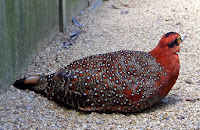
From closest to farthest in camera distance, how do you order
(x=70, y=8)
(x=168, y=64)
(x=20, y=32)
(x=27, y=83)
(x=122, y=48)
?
1. (x=168, y=64)
2. (x=27, y=83)
3. (x=20, y=32)
4. (x=122, y=48)
5. (x=70, y=8)

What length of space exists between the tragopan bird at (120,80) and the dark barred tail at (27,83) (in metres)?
0.36

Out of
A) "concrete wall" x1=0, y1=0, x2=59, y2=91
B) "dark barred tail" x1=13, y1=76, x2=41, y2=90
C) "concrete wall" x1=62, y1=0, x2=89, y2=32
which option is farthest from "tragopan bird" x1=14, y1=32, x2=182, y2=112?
"concrete wall" x1=62, y1=0, x2=89, y2=32

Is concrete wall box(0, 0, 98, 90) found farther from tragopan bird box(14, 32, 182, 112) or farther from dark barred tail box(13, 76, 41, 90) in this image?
tragopan bird box(14, 32, 182, 112)

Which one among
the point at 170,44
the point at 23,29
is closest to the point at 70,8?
the point at 23,29

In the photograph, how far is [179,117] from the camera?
133 inches

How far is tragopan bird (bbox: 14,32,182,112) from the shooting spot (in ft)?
11.3

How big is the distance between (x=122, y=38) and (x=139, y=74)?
8.78 ft

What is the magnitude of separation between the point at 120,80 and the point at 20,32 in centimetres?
159

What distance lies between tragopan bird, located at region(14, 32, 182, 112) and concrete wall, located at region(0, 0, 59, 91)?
2.03 ft

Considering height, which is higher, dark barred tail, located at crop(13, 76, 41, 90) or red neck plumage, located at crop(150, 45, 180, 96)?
red neck plumage, located at crop(150, 45, 180, 96)

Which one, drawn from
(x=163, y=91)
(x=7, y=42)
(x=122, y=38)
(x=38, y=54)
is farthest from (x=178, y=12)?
(x=7, y=42)

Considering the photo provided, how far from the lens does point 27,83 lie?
3.96 metres

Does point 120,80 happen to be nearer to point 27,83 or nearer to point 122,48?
point 27,83

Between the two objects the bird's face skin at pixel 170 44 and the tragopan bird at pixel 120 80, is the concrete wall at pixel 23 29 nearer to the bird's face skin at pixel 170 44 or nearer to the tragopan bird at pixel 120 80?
the tragopan bird at pixel 120 80
